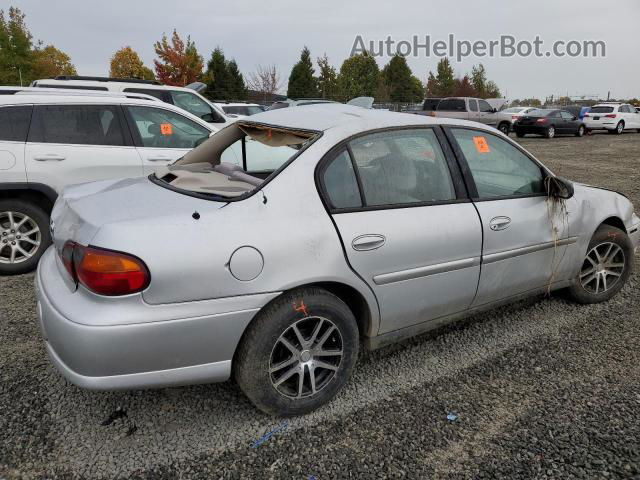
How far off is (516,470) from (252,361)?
1.30m

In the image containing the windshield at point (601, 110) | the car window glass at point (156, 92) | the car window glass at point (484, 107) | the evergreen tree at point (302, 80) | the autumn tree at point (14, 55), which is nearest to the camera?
the car window glass at point (156, 92)

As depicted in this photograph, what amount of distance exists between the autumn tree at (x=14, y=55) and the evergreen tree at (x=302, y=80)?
2000 cm

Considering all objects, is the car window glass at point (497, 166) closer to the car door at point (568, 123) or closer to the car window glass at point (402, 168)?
the car window glass at point (402, 168)

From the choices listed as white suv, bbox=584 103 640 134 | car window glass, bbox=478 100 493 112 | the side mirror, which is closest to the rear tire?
the side mirror

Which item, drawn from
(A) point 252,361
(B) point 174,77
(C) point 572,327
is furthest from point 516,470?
(B) point 174,77

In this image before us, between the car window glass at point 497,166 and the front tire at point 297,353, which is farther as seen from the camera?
the car window glass at point 497,166

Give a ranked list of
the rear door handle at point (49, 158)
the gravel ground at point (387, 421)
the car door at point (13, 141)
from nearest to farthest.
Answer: the gravel ground at point (387, 421), the car door at point (13, 141), the rear door handle at point (49, 158)

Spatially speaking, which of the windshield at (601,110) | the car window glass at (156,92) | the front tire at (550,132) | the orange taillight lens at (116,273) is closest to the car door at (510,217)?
the orange taillight lens at (116,273)

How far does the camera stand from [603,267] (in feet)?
13.5

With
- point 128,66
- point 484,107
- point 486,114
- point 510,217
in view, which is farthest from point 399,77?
point 510,217

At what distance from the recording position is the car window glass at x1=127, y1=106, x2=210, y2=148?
5.46 metres

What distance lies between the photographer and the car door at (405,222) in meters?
2.70

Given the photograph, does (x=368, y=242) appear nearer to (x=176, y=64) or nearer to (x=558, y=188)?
(x=558, y=188)

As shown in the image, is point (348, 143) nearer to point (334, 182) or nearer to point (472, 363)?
point (334, 182)
